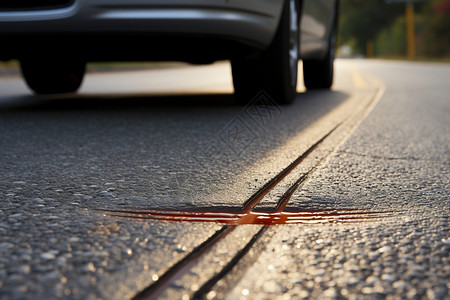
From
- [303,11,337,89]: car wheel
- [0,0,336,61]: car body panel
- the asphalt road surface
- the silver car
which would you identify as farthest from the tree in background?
the asphalt road surface

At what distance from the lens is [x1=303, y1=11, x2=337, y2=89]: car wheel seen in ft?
21.7

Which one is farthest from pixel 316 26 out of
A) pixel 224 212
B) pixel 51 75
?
pixel 224 212

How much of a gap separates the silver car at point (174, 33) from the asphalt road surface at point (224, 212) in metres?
0.69

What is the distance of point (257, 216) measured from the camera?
162cm

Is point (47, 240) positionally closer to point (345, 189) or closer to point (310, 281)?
point (310, 281)

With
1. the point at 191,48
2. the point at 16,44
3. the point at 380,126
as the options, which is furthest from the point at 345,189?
the point at 16,44

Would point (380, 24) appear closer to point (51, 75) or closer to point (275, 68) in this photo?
point (51, 75)

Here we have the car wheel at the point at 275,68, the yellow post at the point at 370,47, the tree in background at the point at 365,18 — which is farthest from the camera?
the yellow post at the point at 370,47

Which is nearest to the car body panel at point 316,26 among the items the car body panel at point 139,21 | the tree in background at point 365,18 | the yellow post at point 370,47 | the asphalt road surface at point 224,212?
the car body panel at point 139,21

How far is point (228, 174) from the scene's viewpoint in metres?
2.19

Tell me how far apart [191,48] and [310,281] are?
3.18 metres

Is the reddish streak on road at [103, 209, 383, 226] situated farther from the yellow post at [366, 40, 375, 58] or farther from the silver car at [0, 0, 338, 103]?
the yellow post at [366, 40, 375, 58]

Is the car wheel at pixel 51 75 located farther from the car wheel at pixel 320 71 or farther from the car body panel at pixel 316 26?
the car wheel at pixel 320 71

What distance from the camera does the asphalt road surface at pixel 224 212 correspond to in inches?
46.1
